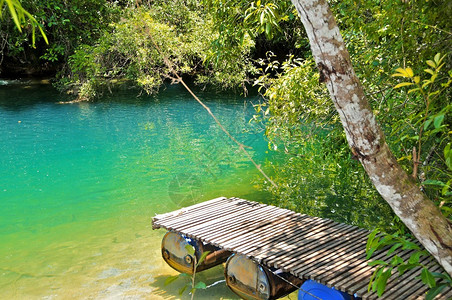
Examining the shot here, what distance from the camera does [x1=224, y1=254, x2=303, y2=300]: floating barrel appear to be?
190 inches

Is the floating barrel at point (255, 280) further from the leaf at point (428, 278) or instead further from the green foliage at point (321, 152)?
the green foliage at point (321, 152)

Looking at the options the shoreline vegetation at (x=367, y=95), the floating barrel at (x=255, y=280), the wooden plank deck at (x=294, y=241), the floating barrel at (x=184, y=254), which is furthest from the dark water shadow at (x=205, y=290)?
the shoreline vegetation at (x=367, y=95)

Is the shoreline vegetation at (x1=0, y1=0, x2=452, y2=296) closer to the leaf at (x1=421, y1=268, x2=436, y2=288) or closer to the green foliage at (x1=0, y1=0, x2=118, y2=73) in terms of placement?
the leaf at (x1=421, y1=268, x2=436, y2=288)

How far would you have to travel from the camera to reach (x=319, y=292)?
443 cm

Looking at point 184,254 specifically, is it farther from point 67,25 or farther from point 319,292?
point 67,25

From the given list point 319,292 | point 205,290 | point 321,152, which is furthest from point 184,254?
point 321,152

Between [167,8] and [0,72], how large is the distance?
10492 millimetres

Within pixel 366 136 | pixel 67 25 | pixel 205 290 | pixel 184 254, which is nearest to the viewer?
pixel 366 136

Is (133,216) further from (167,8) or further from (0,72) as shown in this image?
(0,72)

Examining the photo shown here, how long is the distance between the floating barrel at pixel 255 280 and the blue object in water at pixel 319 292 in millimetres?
146

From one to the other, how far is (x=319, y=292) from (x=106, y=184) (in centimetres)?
655

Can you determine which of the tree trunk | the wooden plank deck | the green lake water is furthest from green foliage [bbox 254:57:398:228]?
the tree trunk

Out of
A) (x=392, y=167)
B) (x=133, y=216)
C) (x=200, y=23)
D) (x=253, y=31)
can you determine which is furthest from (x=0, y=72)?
(x=392, y=167)

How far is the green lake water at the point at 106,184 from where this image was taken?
613cm
